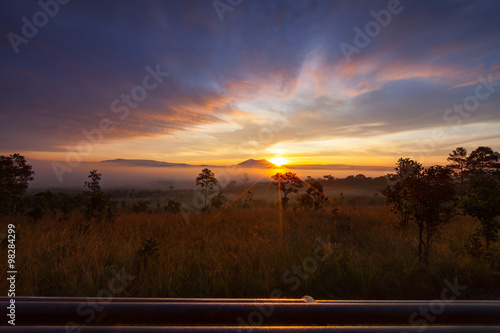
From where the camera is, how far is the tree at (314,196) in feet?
44.1

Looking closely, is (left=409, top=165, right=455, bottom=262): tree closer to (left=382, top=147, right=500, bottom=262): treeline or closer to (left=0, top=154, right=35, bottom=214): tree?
(left=382, top=147, right=500, bottom=262): treeline

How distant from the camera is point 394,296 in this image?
4.65 metres

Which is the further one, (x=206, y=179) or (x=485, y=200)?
(x=206, y=179)

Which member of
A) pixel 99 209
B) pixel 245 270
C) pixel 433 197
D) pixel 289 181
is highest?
pixel 289 181

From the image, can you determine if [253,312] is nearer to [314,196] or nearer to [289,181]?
[314,196]

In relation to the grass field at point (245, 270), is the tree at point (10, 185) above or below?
above

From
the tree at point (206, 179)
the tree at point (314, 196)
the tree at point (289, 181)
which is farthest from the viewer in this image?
the tree at point (206, 179)

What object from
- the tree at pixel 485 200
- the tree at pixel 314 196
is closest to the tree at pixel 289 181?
the tree at pixel 314 196

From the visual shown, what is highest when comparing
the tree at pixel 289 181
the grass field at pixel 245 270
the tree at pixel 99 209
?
the tree at pixel 289 181

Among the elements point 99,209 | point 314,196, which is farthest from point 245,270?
point 314,196

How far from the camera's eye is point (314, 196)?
1351cm

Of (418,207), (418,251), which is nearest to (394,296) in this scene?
(418,251)

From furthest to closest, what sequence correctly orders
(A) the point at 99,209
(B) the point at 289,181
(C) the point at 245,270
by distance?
(B) the point at 289,181 < (A) the point at 99,209 < (C) the point at 245,270

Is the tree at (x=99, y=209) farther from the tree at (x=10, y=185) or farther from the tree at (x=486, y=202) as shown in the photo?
the tree at (x=486, y=202)
